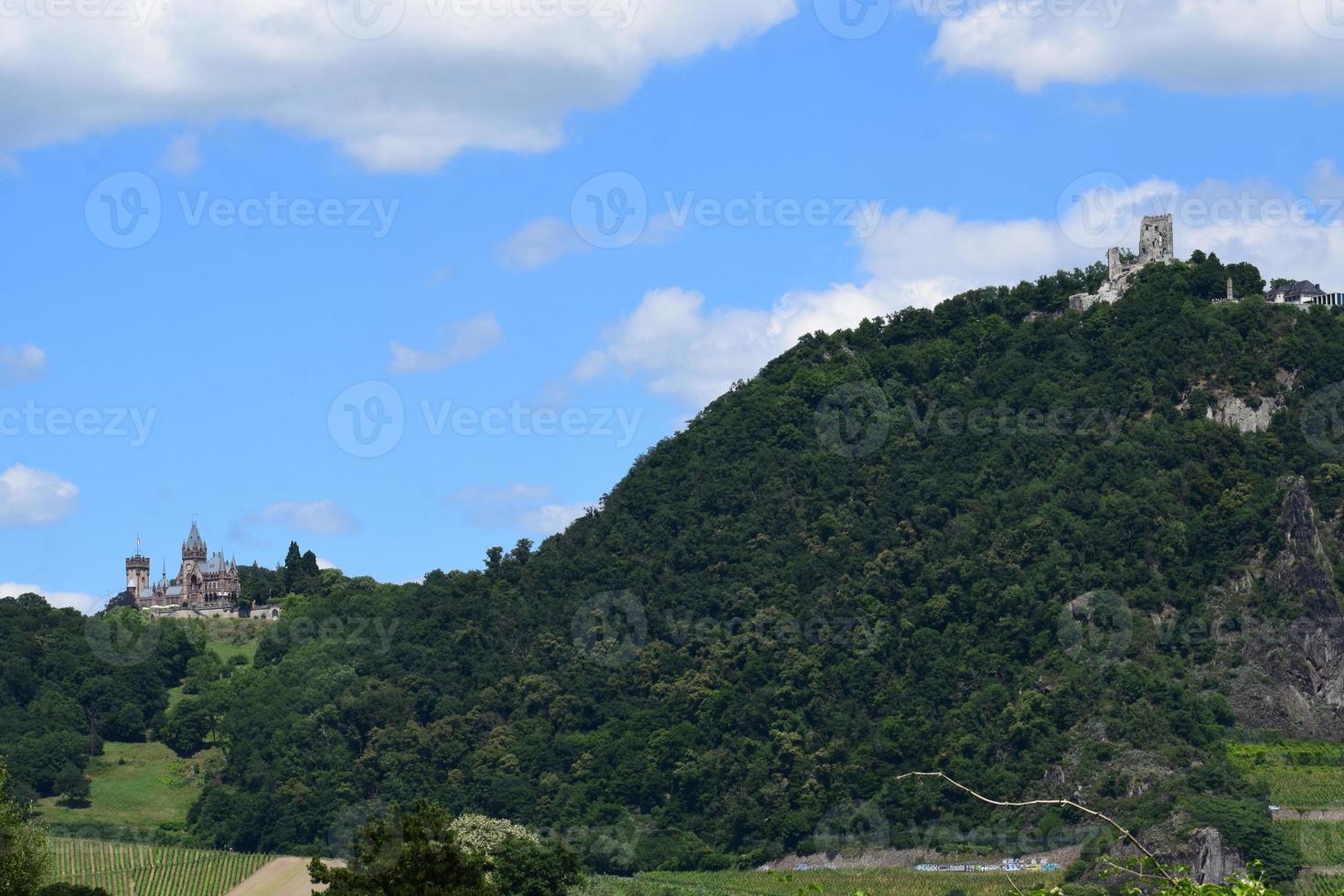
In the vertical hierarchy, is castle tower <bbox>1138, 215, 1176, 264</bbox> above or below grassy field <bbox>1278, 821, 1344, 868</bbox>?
above

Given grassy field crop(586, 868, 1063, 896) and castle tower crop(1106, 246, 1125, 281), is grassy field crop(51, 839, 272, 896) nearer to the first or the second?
grassy field crop(586, 868, 1063, 896)

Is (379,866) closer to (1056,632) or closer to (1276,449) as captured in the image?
(1056,632)

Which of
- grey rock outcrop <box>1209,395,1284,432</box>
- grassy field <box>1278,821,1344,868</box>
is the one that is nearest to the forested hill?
grey rock outcrop <box>1209,395,1284,432</box>

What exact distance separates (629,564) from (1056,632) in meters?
30.8

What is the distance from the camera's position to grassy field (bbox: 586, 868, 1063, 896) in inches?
4692

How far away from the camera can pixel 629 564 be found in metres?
163

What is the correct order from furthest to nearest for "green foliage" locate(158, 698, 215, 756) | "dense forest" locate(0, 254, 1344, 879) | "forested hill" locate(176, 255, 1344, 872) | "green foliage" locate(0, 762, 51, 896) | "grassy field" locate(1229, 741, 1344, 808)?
"green foliage" locate(158, 698, 215, 756), "forested hill" locate(176, 255, 1344, 872), "dense forest" locate(0, 254, 1344, 879), "grassy field" locate(1229, 741, 1344, 808), "green foliage" locate(0, 762, 51, 896)

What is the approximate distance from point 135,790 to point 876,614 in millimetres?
47934

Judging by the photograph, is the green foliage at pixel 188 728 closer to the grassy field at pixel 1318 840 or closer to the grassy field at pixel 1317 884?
the grassy field at pixel 1318 840

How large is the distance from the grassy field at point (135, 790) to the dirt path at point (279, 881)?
15.1m

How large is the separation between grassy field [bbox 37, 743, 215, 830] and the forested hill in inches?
147

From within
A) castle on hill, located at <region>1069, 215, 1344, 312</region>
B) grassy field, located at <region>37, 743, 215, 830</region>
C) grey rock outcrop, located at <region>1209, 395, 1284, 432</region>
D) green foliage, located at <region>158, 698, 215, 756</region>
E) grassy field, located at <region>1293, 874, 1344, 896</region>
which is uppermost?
castle on hill, located at <region>1069, 215, 1344, 312</region>

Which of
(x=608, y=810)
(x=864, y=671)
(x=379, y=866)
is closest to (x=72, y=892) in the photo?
(x=379, y=866)

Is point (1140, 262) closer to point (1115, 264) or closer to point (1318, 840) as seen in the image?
point (1115, 264)
